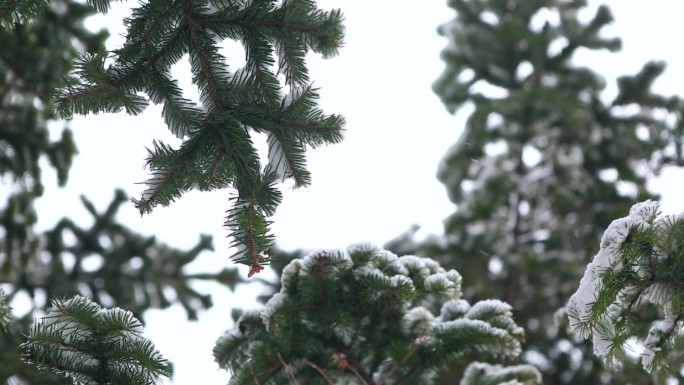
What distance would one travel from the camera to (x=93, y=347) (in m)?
2.17

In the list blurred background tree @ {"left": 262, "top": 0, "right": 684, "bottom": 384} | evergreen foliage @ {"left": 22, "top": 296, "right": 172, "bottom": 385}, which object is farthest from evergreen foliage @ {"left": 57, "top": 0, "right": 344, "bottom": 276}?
blurred background tree @ {"left": 262, "top": 0, "right": 684, "bottom": 384}

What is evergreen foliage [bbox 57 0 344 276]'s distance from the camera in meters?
2.10

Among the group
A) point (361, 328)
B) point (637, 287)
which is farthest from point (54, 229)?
point (637, 287)

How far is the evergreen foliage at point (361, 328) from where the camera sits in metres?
3.23

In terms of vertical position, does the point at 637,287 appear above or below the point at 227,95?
below

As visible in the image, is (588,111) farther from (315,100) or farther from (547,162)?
(315,100)

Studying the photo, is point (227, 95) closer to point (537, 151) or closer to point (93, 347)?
point (93, 347)

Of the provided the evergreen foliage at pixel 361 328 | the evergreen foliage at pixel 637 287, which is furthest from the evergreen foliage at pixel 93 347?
the evergreen foliage at pixel 637 287

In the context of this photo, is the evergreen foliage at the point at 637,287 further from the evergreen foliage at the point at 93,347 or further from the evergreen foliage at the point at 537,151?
the evergreen foliage at the point at 537,151

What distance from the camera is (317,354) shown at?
11.2ft

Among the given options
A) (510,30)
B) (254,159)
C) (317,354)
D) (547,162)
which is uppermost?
(510,30)

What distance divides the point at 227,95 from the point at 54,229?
5075mm

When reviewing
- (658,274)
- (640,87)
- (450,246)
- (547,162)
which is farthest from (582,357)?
(658,274)

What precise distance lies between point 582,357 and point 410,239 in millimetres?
2589
